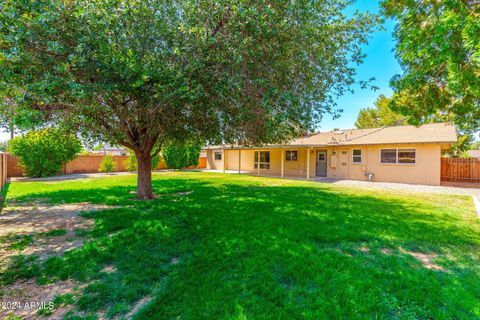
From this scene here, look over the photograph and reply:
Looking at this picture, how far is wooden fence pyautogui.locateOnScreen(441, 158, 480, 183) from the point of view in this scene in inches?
594

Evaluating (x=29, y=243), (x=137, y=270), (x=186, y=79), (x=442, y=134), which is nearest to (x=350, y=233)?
(x=137, y=270)

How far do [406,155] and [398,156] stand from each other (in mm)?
391

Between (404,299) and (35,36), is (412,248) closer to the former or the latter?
(404,299)

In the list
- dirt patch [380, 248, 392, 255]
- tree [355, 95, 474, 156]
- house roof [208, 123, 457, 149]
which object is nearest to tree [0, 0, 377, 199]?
dirt patch [380, 248, 392, 255]

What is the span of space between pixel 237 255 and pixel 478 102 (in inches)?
289

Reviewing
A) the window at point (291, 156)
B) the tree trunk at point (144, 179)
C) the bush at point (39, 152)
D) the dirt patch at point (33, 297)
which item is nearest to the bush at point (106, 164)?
the bush at point (39, 152)

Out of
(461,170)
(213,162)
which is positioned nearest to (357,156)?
(461,170)

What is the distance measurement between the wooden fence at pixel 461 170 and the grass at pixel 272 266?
11.7 metres

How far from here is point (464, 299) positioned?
9.27ft

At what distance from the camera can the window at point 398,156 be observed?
13.6 m

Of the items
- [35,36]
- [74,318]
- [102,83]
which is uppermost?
[35,36]

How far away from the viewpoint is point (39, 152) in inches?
602

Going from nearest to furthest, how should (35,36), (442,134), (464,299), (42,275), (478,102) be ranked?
(464,299) < (42,275) < (35,36) < (478,102) < (442,134)

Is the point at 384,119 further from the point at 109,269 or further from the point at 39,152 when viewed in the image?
the point at 39,152
